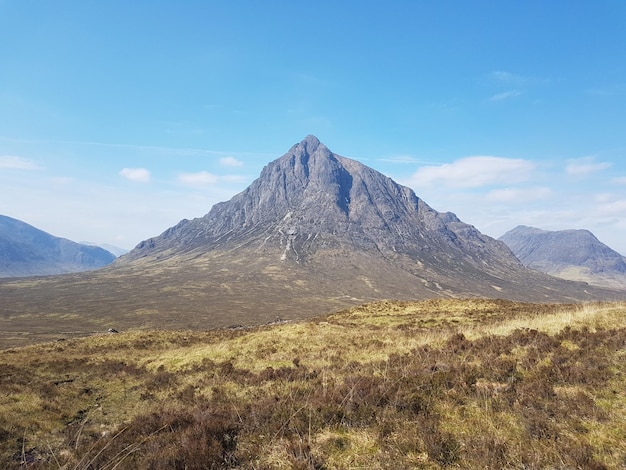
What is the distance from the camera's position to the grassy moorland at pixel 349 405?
7.13m

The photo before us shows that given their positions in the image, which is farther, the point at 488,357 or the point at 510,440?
the point at 488,357

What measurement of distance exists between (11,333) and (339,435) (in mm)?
117343

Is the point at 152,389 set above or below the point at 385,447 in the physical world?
below

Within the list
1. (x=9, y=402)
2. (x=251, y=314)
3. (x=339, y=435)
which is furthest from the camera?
(x=251, y=314)

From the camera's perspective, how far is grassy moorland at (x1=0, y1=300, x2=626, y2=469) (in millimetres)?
7133

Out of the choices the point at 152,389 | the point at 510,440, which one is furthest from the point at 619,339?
the point at 152,389

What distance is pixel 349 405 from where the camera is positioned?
933 centimetres

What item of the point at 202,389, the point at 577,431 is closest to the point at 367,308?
the point at 202,389

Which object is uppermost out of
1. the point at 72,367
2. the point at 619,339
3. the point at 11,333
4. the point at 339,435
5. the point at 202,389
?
the point at 619,339

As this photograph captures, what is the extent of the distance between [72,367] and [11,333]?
304ft

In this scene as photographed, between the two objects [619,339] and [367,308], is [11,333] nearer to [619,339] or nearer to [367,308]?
[367,308]

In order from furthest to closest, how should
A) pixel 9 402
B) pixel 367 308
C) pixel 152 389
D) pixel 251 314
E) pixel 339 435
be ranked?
pixel 251 314 → pixel 367 308 → pixel 152 389 → pixel 9 402 → pixel 339 435

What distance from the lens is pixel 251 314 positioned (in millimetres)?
127375

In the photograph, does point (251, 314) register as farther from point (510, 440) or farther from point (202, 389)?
point (510, 440)
